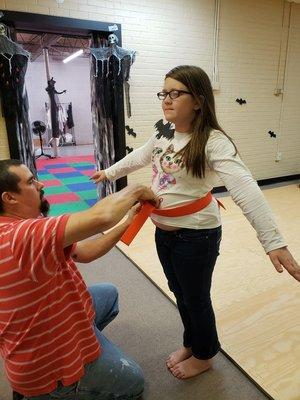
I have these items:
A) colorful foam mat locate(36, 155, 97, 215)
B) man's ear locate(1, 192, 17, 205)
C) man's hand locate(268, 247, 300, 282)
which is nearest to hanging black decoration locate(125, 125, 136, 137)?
colorful foam mat locate(36, 155, 97, 215)

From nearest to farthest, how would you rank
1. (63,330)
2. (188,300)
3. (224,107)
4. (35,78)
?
(63,330) → (188,300) → (224,107) → (35,78)

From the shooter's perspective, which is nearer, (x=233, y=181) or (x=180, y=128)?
(x=233, y=181)

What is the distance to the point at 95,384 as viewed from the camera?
1.18 m

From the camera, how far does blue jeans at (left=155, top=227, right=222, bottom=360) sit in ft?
4.38

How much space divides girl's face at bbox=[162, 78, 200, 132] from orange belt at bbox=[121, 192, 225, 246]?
0.32m

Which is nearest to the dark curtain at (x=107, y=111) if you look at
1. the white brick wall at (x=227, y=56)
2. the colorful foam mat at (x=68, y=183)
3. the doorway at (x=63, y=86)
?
the white brick wall at (x=227, y=56)

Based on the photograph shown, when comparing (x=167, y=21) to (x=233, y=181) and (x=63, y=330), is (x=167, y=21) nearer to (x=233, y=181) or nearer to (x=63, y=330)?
(x=233, y=181)

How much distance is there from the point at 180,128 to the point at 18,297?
883 mm

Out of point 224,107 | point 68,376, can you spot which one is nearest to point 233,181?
point 68,376

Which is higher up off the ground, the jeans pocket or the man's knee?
the jeans pocket

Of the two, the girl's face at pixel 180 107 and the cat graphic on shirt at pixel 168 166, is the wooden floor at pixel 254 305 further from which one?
the girl's face at pixel 180 107

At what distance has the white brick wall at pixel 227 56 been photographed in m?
3.83

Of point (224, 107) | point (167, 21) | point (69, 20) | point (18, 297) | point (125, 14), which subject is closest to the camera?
point (18, 297)

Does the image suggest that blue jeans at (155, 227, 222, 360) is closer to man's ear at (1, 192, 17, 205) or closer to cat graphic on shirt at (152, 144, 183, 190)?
cat graphic on shirt at (152, 144, 183, 190)
